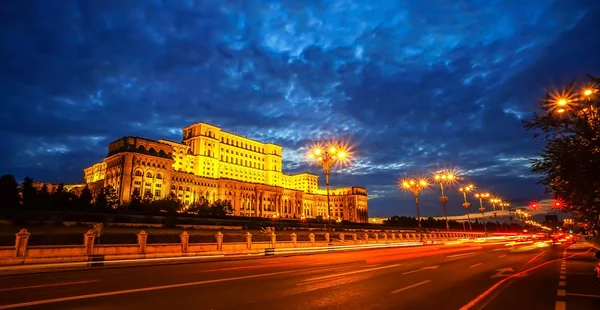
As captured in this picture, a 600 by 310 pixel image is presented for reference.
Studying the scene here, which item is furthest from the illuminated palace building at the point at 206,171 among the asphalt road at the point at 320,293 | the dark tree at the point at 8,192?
the asphalt road at the point at 320,293

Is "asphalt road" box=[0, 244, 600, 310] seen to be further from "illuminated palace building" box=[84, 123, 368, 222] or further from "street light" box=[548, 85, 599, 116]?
"illuminated palace building" box=[84, 123, 368, 222]

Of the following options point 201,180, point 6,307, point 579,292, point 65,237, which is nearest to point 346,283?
point 579,292

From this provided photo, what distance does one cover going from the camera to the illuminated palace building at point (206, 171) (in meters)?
129

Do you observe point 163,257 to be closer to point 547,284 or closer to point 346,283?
point 346,283

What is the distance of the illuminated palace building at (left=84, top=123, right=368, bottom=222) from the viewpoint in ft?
424

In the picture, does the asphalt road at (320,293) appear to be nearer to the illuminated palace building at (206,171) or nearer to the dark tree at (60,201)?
the dark tree at (60,201)

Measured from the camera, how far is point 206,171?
157875 mm

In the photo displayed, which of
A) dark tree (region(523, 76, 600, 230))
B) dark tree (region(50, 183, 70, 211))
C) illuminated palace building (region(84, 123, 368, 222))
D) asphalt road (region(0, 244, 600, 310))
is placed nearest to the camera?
asphalt road (region(0, 244, 600, 310))

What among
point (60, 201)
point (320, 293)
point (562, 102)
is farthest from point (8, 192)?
point (562, 102)

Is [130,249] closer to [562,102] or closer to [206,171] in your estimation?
[562,102]

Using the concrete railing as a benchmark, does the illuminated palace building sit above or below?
above

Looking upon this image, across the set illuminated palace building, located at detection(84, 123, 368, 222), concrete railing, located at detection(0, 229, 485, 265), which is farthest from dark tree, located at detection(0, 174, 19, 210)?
illuminated palace building, located at detection(84, 123, 368, 222)

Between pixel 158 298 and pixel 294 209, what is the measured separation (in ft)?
573

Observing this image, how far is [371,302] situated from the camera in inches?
344
